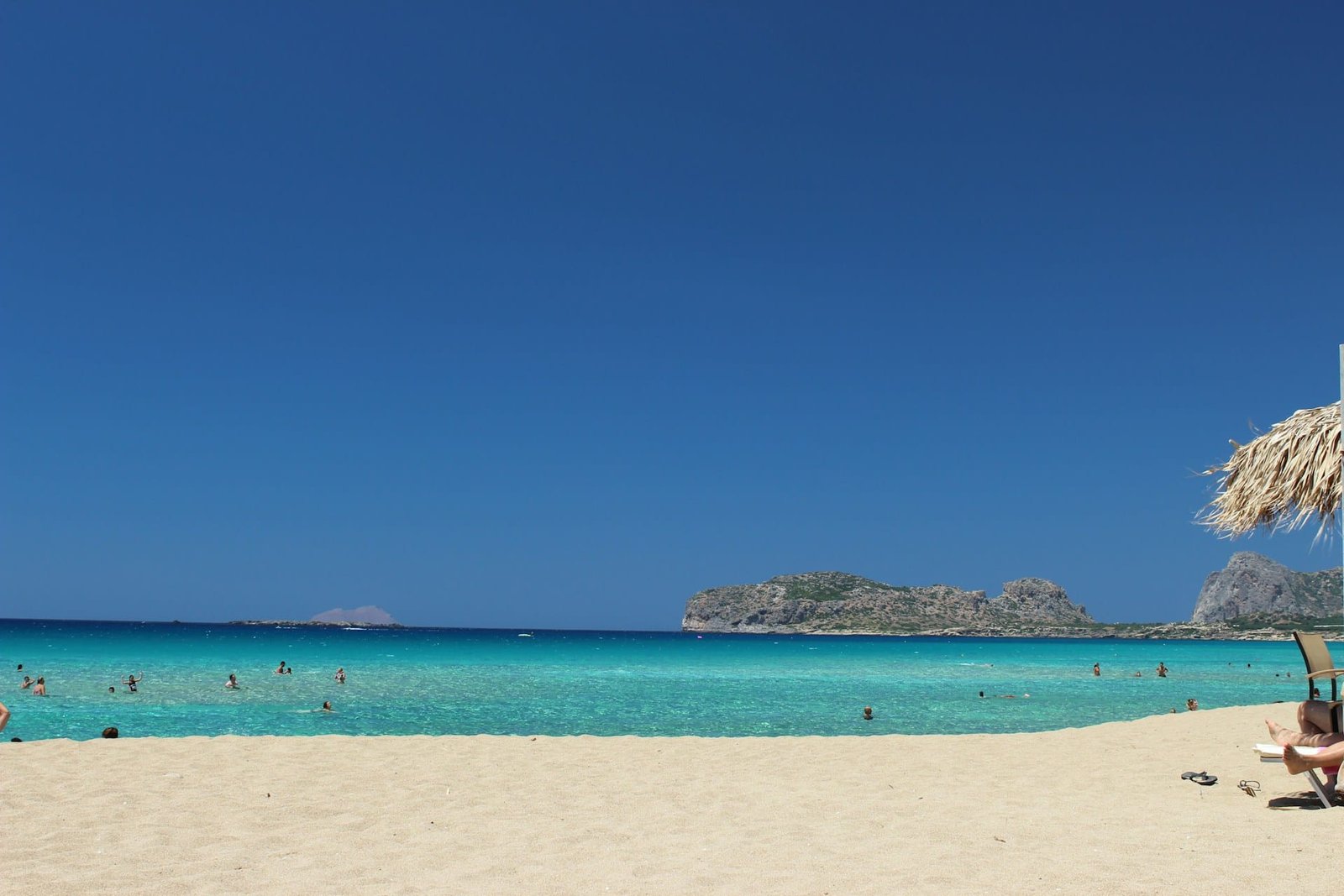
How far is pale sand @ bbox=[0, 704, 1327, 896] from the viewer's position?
6.58m

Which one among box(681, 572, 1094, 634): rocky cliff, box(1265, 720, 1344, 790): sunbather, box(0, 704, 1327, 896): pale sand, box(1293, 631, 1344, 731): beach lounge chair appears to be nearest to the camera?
box(0, 704, 1327, 896): pale sand

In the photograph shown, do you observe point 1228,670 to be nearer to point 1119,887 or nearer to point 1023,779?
point 1023,779

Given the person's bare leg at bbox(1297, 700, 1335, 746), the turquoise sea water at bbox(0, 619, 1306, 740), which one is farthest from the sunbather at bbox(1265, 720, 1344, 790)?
the turquoise sea water at bbox(0, 619, 1306, 740)

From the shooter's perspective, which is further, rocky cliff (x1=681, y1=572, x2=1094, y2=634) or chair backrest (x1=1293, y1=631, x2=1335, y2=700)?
rocky cliff (x1=681, y1=572, x2=1094, y2=634)

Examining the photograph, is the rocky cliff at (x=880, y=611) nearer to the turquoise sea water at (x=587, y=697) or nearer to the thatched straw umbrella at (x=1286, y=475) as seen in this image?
the turquoise sea water at (x=587, y=697)

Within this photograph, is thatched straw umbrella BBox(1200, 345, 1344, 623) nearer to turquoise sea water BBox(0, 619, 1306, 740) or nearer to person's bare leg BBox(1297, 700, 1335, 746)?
person's bare leg BBox(1297, 700, 1335, 746)

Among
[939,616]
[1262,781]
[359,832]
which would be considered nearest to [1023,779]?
[1262,781]

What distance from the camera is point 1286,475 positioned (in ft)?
35.0

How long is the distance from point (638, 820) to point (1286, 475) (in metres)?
8.08

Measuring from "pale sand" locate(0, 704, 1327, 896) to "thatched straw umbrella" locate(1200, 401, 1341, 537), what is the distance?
2.91 metres

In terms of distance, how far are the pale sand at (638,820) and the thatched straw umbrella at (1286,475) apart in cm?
291

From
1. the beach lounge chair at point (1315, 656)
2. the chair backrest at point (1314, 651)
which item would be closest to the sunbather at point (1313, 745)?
the beach lounge chair at point (1315, 656)

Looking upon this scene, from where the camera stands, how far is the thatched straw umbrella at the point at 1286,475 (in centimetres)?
1018

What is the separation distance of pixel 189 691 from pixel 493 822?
2869 cm
